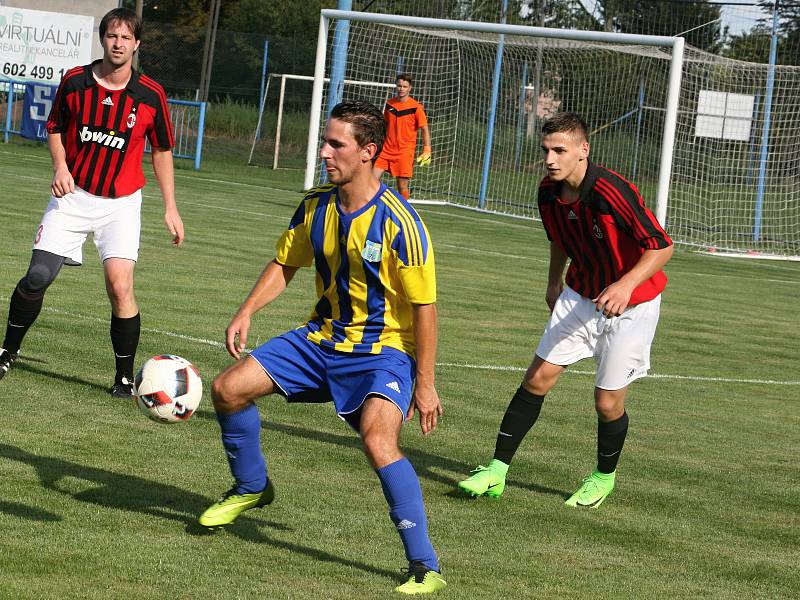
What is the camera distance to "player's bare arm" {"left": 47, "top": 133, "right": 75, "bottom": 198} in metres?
7.12

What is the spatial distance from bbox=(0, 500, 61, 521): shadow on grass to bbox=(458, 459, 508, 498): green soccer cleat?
1863mm

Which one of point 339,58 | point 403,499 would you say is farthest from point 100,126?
point 339,58

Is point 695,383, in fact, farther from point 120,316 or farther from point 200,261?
point 200,261

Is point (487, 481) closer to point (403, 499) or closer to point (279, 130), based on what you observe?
point (403, 499)

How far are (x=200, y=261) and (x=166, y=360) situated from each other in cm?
844

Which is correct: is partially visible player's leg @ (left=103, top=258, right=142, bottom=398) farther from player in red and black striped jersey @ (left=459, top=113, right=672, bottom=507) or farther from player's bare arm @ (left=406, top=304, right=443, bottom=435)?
player's bare arm @ (left=406, top=304, right=443, bottom=435)

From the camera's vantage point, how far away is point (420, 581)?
4.53 m

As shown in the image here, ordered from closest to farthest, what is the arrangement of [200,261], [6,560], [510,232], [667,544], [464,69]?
1. [6,560]
2. [667,544]
3. [200,261]
4. [510,232]
5. [464,69]

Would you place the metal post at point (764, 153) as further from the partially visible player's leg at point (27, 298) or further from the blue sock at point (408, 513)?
the blue sock at point (408, 513)

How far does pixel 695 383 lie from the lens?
9.56m

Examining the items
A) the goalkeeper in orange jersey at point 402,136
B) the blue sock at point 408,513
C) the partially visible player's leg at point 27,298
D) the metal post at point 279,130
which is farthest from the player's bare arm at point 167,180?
the metal post at point 279,130

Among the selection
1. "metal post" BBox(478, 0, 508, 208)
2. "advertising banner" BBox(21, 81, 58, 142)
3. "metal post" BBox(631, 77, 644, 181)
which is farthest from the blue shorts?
"advertising banner" BBox(21, 81, 58, 142)

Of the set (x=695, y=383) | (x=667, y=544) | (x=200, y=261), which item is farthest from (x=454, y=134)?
(x=667, y=544)

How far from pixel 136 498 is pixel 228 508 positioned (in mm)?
585
